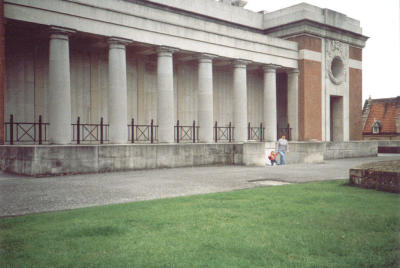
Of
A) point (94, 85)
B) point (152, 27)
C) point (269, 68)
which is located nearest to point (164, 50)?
point (152, 27)

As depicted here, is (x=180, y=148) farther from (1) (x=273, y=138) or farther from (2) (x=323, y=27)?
(2) (x=323, y=27)

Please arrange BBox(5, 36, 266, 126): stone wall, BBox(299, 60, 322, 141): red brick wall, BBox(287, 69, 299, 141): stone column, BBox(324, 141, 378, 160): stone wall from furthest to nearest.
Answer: BBox(287, 69, 299, 141): stone column
BBox(299, 60, 322, 141): red brick wall
BBox(324, 141, 378, 160): stone wall
BBox(5, 36, 266, 126): stone wall

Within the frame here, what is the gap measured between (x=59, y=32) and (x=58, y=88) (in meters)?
2.77

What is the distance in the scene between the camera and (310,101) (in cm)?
3050

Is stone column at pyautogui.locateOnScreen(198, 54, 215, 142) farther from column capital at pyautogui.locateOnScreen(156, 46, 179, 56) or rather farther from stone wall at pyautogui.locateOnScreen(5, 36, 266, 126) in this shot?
stone wall at pyautogui.locateOnScreen(5, 36, 266, 126)

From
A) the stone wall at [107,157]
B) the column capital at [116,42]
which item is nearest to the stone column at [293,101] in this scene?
the stone wall at [107,157]

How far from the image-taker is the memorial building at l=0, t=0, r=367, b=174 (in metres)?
18.1

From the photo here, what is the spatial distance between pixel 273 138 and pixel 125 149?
1443 cm

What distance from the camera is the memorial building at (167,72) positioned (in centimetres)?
1809

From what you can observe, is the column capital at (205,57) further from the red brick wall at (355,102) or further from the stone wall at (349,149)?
the red brick wall at (355,102)

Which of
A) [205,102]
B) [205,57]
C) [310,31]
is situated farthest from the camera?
[310,31]

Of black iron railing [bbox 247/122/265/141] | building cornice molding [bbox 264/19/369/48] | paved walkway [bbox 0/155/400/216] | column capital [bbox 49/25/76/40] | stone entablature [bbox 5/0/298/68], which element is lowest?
paved walkway [bbox 0/155/400/216]

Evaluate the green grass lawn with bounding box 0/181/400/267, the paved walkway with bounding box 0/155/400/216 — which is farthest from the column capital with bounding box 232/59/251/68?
the green grass lawn with bounding box 0/181/400/267

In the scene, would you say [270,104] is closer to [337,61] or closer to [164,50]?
[337,61]
